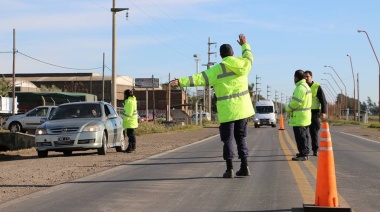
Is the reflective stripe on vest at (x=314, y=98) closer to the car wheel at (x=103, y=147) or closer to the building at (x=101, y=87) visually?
the car wheel at (x=103, y=147)

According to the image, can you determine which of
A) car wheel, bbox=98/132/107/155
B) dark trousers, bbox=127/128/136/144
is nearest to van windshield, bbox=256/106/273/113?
dark trousers, bbox=127/128/136/144

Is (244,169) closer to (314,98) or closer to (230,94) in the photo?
(230,94)

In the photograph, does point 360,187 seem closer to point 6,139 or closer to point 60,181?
point 60,181

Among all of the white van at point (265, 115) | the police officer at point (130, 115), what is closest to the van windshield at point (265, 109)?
the white van at point (265, 115)

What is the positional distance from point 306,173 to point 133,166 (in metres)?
3.72

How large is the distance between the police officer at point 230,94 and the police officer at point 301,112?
378 centimetres

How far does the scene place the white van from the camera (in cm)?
5132

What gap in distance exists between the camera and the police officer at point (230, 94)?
913 cm

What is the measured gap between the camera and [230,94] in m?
9.21

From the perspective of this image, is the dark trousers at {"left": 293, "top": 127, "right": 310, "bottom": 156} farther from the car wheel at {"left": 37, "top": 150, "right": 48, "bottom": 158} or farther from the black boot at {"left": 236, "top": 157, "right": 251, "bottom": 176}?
the car wheel at {"left": 37, "top": 150, "right": 48, "bottom": 158}

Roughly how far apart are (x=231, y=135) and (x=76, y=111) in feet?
27.2

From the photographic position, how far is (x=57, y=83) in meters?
101

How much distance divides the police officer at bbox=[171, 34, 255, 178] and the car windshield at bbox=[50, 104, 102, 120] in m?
7.94

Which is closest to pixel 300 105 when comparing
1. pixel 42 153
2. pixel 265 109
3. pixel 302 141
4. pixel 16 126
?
pixel 302 141
